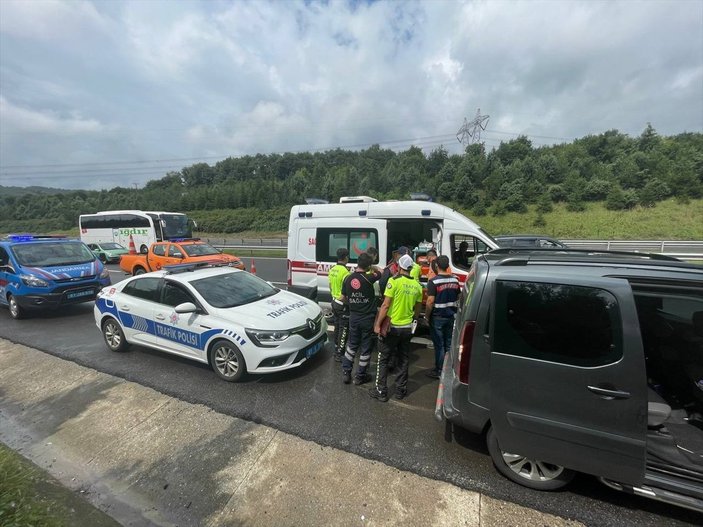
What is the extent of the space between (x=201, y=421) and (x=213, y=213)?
61685mm

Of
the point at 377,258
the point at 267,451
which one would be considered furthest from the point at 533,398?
the point at 377,258

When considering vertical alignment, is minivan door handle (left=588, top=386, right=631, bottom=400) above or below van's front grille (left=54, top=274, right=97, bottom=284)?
above

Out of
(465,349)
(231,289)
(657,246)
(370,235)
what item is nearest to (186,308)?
(231,289)

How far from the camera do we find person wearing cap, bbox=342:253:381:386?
414 cm

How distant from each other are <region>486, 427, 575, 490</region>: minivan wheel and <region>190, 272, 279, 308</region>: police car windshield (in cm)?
369

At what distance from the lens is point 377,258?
6199 mm

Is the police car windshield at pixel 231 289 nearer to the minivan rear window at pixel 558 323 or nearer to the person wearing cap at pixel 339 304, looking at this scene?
the person wearing cap at pixel 339 304

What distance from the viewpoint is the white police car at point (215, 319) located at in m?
4.26

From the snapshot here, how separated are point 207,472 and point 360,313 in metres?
2.30

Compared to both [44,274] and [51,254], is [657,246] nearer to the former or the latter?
[44,274]

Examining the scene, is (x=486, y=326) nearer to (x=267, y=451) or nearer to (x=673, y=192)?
(x=267, y=451)

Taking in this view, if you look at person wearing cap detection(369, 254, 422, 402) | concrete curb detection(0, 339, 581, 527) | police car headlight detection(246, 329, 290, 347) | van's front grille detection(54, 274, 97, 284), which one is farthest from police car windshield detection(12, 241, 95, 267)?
person wearing cap detection(369, 254, 422, 402)

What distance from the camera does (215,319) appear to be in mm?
4441

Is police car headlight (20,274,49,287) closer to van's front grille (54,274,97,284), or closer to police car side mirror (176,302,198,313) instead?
van's front grille (54,274,97,284)
